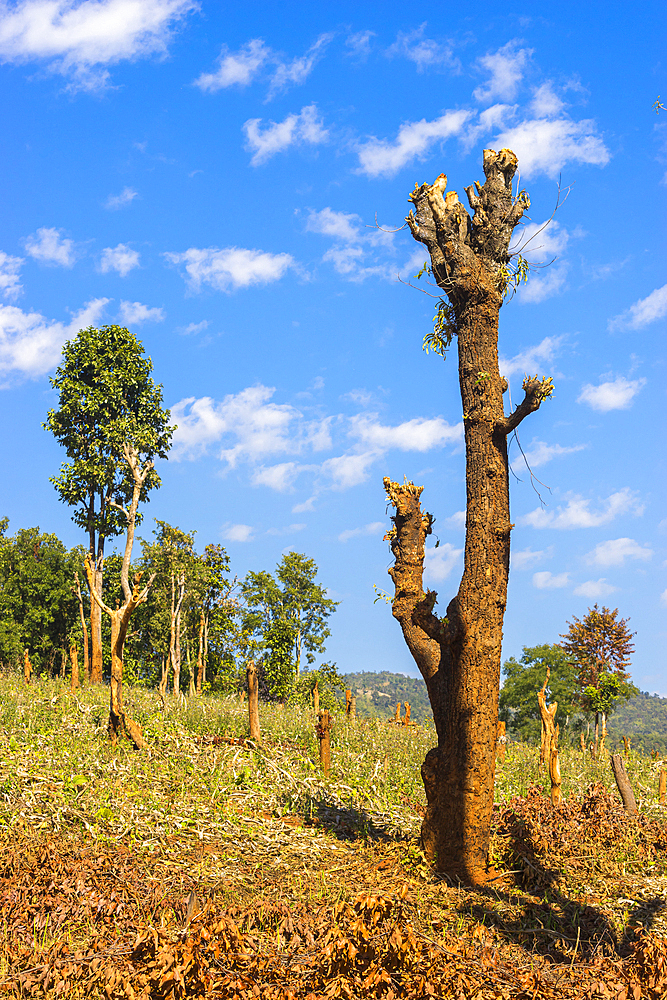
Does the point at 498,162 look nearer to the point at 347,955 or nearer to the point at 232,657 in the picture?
the point at 347,955

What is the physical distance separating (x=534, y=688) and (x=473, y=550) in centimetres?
4444

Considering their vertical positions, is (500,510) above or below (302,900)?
above

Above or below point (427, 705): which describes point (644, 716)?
below

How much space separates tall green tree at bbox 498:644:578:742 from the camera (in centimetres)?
4781

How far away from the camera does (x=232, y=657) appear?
4338cm

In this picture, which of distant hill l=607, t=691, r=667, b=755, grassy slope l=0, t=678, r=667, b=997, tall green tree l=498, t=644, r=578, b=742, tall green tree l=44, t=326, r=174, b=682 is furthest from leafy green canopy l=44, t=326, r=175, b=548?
distant hill l=607, t=691, r=667, b=755

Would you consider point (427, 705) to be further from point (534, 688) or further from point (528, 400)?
point (528, 400)

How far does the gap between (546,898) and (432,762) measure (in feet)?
6.33

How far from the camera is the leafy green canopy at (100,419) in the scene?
80.7ft

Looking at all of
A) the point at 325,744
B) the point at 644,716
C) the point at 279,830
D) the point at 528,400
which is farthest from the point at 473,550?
the point at 644,716

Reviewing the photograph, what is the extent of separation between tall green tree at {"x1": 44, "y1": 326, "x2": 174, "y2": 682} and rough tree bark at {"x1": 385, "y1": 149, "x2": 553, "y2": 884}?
16.8m

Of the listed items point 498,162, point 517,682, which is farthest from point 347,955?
point 517,682

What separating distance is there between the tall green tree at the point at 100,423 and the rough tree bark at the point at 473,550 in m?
16.8

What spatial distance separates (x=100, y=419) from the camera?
25031 mm
